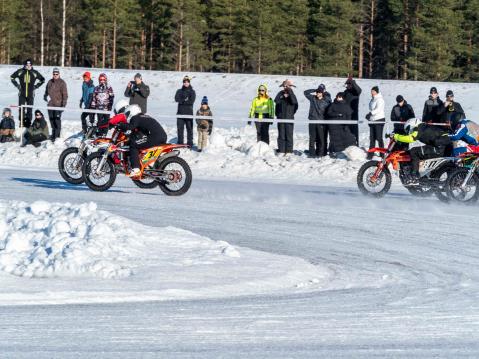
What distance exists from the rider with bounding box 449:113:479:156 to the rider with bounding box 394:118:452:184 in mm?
146

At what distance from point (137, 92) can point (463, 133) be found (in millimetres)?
8610

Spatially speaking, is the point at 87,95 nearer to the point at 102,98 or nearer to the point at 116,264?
the point at 102,98

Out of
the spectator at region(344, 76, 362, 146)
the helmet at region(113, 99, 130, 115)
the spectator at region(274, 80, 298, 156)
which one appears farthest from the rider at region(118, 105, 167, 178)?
the spectator at region(344, 76, 362, 146)

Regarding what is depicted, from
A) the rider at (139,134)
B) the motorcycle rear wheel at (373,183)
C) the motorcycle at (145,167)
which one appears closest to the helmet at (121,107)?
the rider at (139,134)

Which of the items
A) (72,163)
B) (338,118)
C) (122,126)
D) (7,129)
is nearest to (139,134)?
(122,126)

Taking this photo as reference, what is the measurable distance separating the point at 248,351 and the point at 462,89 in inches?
1369

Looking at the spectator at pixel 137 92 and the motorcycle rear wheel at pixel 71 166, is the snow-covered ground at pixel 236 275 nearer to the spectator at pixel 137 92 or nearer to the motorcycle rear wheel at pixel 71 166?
the motorcycle rear wheel at pixel 71 166

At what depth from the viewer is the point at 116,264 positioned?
9289mm

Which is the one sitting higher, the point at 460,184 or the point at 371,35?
the point at 371,35

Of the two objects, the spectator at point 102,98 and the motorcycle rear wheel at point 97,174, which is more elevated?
the spectator at point 102,98

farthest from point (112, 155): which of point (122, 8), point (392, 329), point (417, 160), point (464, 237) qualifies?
point (122, 8)

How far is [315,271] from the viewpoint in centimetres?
972

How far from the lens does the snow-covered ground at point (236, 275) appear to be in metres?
6.82

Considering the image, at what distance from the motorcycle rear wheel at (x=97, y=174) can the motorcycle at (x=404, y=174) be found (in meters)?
4.03
